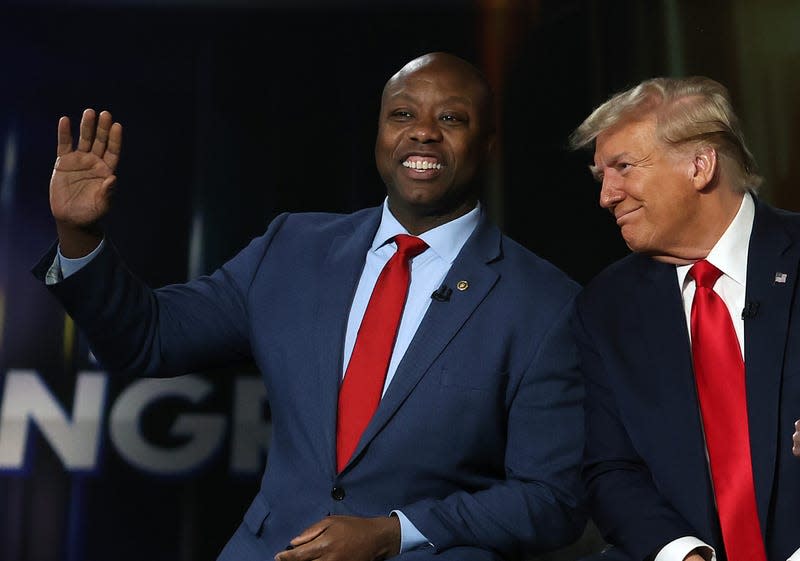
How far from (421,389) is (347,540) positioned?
345 millimetres

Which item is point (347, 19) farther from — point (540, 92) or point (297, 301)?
point (297, 301)

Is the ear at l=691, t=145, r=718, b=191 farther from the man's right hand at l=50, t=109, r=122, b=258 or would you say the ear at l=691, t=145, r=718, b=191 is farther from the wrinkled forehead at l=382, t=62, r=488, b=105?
the man's right hand at l=50, t=109, r=122, b=258

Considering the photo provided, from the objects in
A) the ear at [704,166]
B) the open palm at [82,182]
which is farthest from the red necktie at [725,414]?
the open palm at [82,182]

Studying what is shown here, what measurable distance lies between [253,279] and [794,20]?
1.92m

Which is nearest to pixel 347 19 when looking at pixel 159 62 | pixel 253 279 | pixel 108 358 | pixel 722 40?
pixel 159 62

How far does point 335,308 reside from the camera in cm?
253

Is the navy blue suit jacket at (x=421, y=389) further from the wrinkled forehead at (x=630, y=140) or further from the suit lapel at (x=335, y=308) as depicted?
the wrinkled forehead at (x=630, y=140)

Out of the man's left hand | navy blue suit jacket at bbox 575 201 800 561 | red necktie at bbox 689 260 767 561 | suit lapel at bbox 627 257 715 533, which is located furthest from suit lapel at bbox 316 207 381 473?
red necktie at bbox 689 260 767 561

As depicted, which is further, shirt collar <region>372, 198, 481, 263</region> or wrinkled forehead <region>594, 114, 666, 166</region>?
shirt collar <region>372, 198, 481, 263</region>

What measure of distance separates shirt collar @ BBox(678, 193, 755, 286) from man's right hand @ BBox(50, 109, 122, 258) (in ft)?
3.80

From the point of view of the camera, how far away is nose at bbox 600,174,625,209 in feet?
7.84

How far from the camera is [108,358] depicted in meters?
2.51

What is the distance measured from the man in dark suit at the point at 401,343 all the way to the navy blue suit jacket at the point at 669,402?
11cm

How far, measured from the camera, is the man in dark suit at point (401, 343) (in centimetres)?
236
